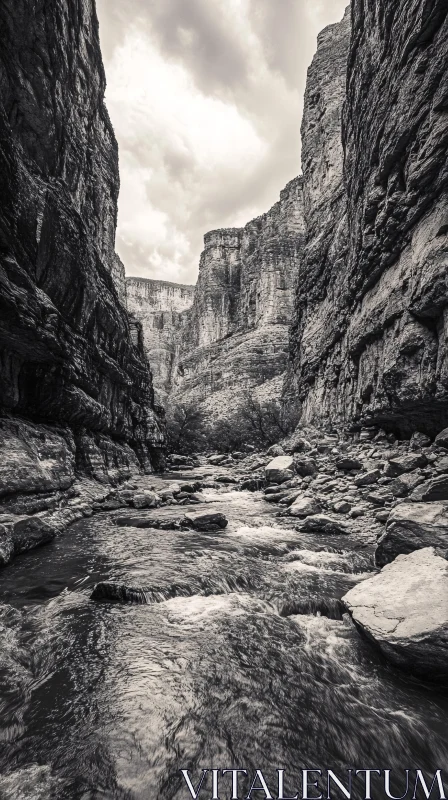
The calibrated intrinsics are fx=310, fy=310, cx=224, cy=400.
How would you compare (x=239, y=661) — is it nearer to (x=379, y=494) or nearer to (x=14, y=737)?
(x=14, y=737)

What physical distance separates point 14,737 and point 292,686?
281 cm

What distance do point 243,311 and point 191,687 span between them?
7282cm

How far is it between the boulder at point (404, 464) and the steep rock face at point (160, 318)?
73.1 metres

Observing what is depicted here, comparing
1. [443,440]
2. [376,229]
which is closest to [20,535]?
[443,440]

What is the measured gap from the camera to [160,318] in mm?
118688

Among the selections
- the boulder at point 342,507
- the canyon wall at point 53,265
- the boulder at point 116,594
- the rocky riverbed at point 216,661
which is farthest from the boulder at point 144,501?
the boulder at point 116,594

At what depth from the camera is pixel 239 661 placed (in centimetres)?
392

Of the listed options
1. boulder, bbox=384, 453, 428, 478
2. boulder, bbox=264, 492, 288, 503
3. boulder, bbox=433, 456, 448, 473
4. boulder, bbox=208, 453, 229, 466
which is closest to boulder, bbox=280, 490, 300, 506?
boulder, bbox=264, 492, 288, 503

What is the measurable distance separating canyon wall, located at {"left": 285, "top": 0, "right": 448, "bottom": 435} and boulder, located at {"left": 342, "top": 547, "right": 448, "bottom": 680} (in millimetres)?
7339

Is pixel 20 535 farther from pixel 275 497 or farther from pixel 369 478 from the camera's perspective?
pixel 369 478

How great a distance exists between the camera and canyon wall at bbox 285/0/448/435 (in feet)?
33.1

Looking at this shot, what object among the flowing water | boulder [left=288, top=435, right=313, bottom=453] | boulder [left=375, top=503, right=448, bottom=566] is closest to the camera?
the flowing water

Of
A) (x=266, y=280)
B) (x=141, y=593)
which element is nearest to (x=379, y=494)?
(x=141, y=593)

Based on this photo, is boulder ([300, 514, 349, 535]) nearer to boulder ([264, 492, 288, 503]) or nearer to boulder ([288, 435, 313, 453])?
boulder ([264, 492, 288, 503])
